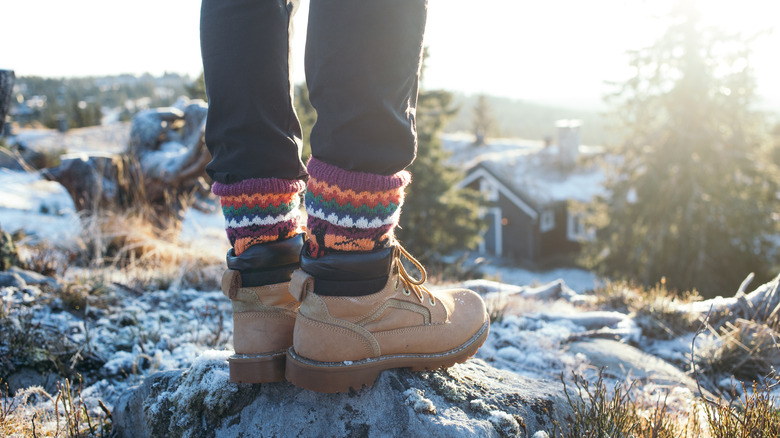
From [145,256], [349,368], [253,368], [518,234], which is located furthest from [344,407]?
[518,234]

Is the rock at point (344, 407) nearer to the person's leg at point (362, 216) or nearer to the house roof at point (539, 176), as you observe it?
the person's leg at point (362, 216)

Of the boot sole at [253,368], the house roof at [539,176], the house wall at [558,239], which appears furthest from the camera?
the house wall at [558,239]

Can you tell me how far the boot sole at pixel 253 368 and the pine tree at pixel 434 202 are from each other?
40.2 ft

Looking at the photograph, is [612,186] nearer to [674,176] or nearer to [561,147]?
[674,176]

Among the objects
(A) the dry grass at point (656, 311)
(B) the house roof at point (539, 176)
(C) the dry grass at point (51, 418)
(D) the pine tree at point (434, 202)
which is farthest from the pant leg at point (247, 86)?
(B) the house roof at point (539, 176)

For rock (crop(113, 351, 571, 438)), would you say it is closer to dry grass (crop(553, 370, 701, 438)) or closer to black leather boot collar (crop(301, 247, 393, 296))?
dry grass (crop(553, 370, 701, 438))

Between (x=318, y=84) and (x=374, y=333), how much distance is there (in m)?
0.70

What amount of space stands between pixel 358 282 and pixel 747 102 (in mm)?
15915

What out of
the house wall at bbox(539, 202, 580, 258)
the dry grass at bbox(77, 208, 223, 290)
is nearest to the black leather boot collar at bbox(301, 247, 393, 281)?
the dry grass at bbox(77, 208, 223, 290)

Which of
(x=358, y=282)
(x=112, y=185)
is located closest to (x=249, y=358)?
(x=358, y=282)

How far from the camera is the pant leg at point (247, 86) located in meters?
1.43

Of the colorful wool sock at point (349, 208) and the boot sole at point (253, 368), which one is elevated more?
the colorful wool sock at point (349, 208)

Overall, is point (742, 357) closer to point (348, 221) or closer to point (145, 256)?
point (348, 221)

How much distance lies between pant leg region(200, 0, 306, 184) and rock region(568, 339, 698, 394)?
1713mm
